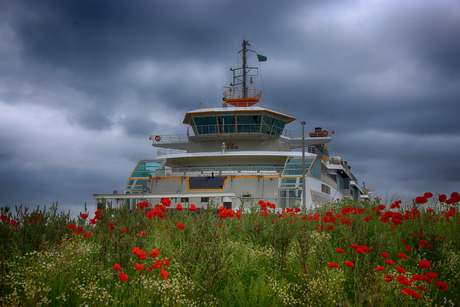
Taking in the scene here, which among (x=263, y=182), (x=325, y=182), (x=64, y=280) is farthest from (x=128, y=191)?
(x=64, y=280)

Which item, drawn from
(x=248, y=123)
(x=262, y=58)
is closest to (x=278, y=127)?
(x=248, y=123)

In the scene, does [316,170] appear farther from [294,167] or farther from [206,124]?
[206,124]

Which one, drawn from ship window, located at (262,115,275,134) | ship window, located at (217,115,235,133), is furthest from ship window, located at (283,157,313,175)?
ship window, located at (217,115,235,133)

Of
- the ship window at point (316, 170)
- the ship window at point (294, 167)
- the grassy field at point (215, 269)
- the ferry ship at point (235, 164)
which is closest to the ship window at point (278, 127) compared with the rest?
the ferry ship at point (235, 164)

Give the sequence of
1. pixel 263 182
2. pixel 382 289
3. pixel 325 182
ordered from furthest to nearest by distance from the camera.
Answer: pixel 325 182, pixel 263 182, pixel 382 289

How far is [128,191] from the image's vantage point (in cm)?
2450

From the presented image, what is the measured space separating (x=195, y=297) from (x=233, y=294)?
53cm

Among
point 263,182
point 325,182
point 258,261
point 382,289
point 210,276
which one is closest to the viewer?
point 382,289

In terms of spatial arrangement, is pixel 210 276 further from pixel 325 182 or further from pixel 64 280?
pixel 325 182

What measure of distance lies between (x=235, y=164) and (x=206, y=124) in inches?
162

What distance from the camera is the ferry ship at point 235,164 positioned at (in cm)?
2108

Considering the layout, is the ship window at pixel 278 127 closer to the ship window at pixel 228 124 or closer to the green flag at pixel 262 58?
the ship window at pixel 228 124

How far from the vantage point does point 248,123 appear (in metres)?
26.9

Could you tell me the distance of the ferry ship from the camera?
21078 mm
